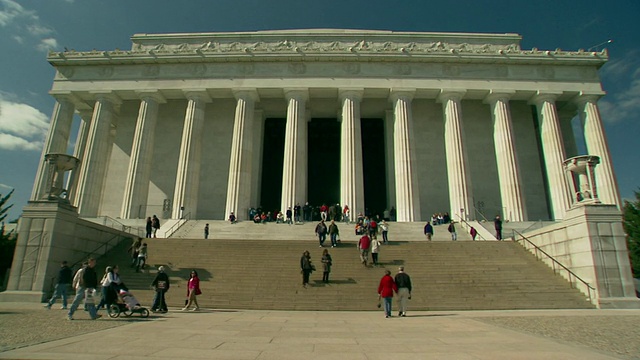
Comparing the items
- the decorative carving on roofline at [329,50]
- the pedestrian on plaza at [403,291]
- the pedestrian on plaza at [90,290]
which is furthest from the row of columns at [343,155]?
the pedestrian on plaza at [90,290]

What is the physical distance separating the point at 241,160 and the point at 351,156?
9444mm

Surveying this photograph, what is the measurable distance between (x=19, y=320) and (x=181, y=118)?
3096cm

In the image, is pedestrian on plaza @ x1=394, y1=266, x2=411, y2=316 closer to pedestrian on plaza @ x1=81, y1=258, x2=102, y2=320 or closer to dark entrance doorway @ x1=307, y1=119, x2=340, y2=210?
pedestrian on plaza @ x1=81, y1=258, x2=102, y2=320

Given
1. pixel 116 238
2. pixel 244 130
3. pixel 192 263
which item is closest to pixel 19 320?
pixel 192 263

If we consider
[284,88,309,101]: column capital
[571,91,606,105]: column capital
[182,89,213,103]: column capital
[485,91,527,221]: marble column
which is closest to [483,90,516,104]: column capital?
[485,91,527,221]: marble column

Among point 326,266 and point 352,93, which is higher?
point 352,93

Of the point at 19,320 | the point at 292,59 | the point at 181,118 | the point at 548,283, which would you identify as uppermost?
the point at 292,59

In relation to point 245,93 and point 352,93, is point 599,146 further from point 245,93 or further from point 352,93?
point 245,93

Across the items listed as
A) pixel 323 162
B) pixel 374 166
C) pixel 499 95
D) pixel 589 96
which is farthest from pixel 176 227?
pixel 589 96

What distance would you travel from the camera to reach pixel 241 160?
32094mm

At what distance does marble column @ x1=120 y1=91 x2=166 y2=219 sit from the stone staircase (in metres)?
11.2

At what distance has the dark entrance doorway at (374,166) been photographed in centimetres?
3941

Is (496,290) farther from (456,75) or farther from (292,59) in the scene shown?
Result: (292,59)

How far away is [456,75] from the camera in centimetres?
3397
